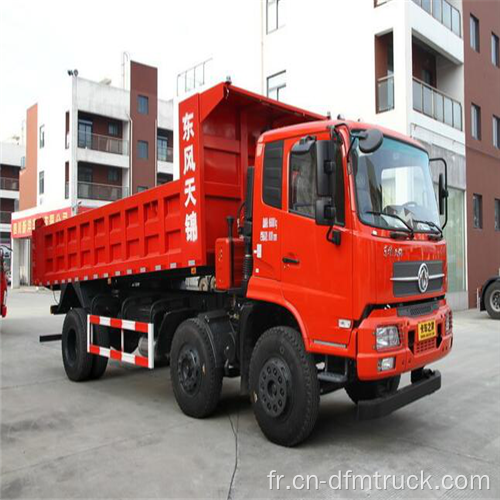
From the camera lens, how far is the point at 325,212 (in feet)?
13.9

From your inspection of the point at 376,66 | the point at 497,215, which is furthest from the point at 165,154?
the point at 376,66

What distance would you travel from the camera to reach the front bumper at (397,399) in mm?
4176

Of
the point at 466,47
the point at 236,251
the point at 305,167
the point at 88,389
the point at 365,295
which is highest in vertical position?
the point at 466,47

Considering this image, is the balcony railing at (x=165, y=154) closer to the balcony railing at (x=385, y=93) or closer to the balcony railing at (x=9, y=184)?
the balcony railing at (x=9, y=184)

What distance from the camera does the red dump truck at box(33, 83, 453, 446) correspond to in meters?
4.25

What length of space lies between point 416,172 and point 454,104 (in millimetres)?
14826

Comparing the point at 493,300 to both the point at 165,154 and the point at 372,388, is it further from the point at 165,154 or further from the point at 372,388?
the point at 165,154

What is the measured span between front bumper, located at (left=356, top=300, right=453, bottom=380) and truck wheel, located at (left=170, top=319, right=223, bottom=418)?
5.74ft

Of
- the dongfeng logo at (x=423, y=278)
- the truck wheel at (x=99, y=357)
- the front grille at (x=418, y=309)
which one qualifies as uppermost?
the dongfeng logo at (x=423, y=278)

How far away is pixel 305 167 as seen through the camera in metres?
4.65

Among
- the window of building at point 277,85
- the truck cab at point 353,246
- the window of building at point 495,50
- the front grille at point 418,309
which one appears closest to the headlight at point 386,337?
the truck cab at point 353,246

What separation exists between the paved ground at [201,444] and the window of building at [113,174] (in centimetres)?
3177

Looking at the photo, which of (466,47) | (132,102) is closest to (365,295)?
(466,47)

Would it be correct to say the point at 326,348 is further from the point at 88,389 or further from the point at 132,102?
the point at 132,102
